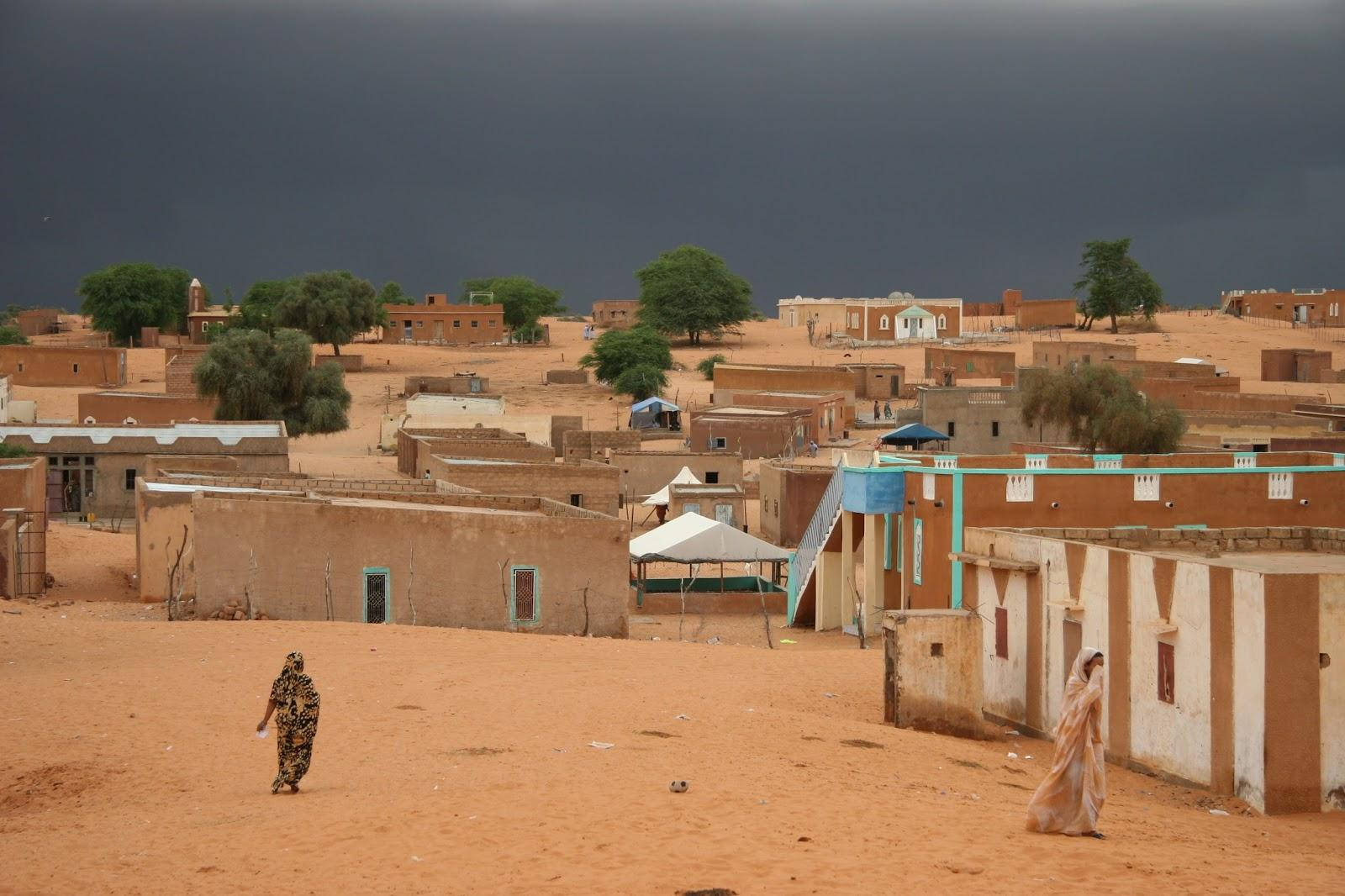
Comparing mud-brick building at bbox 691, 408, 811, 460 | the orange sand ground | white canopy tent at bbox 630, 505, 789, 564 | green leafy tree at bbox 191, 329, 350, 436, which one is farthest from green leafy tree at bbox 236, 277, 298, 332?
the orange sand ground

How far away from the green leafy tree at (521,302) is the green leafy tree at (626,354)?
Result: 25703mm

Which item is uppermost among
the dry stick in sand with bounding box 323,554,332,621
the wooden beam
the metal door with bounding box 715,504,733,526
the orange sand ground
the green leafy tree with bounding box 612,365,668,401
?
the green leafy tree with bounding box 612,365,668,401

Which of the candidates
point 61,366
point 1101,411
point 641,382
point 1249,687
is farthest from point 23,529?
point 61,366

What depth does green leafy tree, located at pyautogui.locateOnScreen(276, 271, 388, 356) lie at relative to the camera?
86.4 metres

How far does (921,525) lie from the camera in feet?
82.8

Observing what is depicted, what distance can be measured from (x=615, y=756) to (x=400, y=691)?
4.19 meters

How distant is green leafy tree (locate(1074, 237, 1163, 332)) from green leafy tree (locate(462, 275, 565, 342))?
3825 centimetres

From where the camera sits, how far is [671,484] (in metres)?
42.4

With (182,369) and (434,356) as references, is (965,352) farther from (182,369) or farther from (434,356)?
A: (182,369)

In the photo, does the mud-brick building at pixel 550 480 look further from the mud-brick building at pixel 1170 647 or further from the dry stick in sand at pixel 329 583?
the mud-brick building at pixel 1170 647

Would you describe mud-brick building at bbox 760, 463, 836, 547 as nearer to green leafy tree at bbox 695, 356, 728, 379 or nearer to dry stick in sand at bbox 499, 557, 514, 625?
dry stick in sand at bbox 499, 557, 514, 625

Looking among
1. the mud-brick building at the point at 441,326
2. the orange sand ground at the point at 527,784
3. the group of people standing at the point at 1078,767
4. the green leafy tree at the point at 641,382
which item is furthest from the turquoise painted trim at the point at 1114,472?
the mud-brick building at the point at 441,326

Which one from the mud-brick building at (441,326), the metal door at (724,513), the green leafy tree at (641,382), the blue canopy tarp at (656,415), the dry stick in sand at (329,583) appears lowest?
the dry stick in sand at (329,583)

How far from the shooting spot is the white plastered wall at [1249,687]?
561 inches
